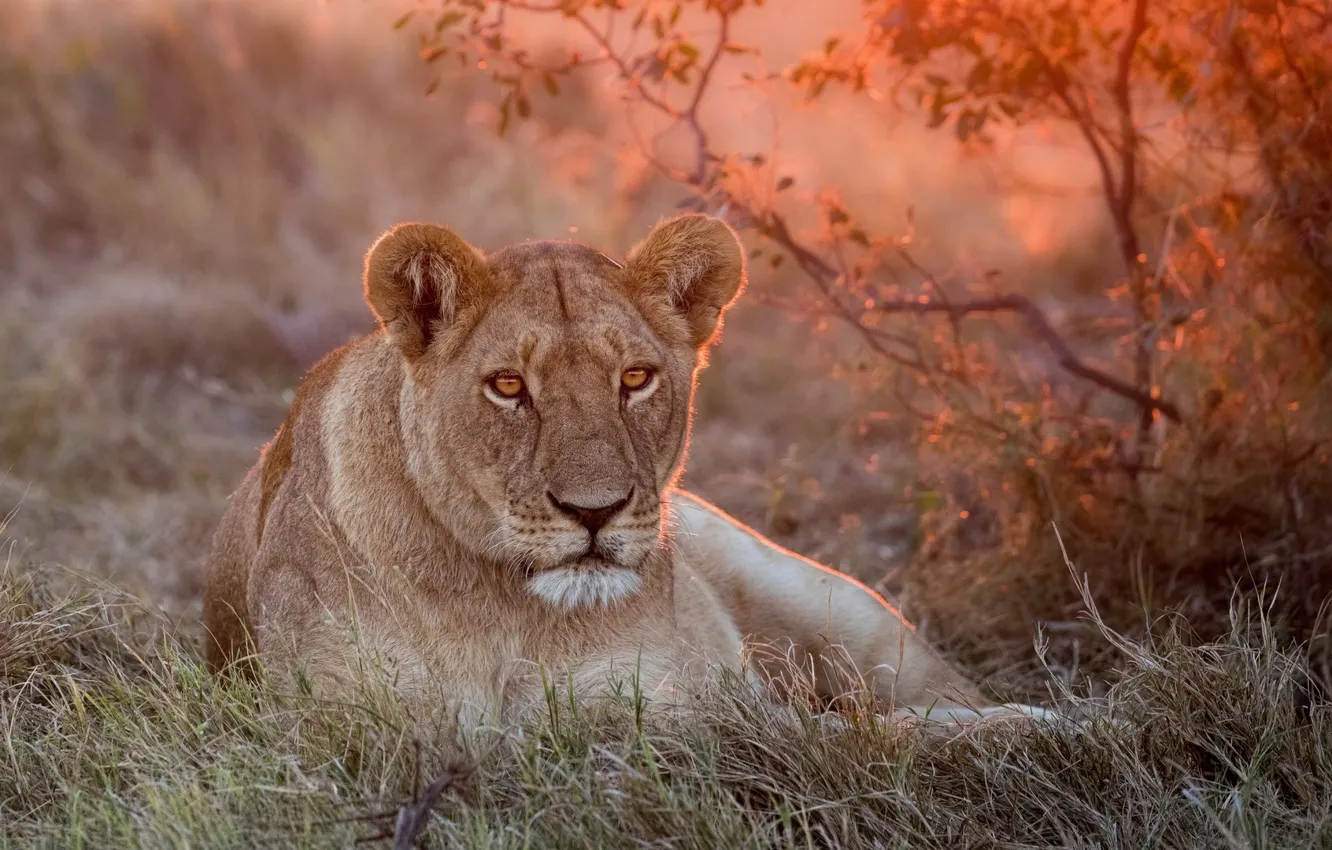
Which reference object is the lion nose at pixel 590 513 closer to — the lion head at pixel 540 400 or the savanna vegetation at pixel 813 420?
the lion head at pixel 540 400

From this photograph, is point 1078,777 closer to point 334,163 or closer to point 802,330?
point 802,330

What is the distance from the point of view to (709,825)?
304cm

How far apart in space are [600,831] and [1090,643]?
2.82m

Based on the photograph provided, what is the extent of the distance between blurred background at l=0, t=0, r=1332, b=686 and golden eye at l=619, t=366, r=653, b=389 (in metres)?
1.90

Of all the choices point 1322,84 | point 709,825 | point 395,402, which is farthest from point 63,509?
point 1322,84

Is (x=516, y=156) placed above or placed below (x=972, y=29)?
below

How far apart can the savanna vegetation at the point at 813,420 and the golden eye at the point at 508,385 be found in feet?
2.57

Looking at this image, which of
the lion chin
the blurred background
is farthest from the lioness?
the blurred background

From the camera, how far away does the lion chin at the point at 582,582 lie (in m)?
3.37

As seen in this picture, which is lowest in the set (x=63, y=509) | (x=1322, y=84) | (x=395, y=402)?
(x=63, y=509)

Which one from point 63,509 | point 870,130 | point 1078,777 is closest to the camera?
point 1078,777

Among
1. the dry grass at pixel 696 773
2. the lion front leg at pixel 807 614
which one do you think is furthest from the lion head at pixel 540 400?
the lion front leg at pixel 807 614

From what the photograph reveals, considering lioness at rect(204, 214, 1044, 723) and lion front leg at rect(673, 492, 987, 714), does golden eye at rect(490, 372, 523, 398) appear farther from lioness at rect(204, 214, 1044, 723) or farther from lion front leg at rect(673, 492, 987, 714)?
lion front leg at rect(673, 492, 987, 714)

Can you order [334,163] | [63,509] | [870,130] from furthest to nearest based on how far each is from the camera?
1. [870,130]
2. [334,163]
3. [63,509]
